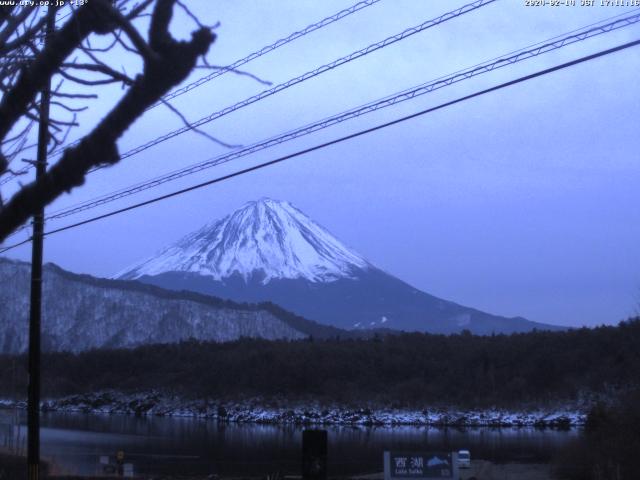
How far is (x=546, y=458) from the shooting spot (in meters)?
43.0

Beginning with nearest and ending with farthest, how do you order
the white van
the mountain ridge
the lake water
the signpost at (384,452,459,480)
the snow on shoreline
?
1. the signpost at (384,452,459,480)
2. the white van
3. the lake water
4. the snow on shoreline
5. the mountain ridge

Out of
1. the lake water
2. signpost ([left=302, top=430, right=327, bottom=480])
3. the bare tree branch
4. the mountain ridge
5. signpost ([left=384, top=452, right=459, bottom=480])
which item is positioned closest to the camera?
the bare tree branch

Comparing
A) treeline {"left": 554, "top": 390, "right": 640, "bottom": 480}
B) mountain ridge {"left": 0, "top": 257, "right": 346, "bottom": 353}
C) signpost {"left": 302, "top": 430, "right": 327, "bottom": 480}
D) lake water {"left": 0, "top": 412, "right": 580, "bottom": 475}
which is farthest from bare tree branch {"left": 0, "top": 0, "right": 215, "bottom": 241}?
mountain ridge {"left": 0, "top": 257, "right": 346, "bottom": 353}

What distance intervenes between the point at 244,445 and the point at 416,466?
29996 millimetres

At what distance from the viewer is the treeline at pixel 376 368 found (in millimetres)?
80125

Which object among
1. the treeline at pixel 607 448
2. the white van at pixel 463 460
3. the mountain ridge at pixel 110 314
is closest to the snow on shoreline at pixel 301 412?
the treeline at pixel 607 448

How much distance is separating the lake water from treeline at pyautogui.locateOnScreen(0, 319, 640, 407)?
1116cm

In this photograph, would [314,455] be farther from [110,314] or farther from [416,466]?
[110,314]

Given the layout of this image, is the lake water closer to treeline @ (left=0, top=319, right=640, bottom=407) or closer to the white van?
the white van

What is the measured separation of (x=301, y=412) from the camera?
84.4 metres

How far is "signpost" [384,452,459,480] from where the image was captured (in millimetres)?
21438

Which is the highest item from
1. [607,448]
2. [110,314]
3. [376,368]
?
[110,314]

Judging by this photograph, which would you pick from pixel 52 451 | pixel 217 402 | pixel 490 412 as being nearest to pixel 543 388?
pixel 490 412

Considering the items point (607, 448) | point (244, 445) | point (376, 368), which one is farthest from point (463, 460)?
point (376, 368)
